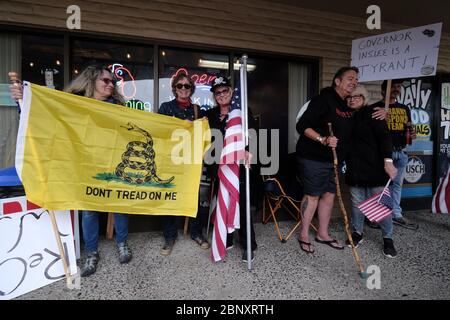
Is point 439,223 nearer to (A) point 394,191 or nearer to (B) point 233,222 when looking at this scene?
(A) point 394,191

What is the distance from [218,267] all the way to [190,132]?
4.55 ft

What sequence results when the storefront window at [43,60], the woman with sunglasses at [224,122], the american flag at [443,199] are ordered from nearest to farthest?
the woman with sunglasses at [224,122], the storefront window at [43,60], the american flag at [443,199]

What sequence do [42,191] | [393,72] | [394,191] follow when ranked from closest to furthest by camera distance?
[42,191] → [393,72] → [394,191]

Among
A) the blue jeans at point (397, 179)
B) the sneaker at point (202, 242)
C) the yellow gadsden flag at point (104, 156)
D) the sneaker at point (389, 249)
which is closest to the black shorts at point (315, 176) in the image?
the sneaker at point (389, 249)

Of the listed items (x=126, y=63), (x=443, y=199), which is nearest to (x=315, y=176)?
(x=443, y=199)

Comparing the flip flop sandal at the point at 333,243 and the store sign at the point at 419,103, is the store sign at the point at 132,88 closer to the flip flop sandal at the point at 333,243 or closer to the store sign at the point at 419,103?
the flip flop sandal at the point at 333,243

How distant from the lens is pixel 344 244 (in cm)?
326

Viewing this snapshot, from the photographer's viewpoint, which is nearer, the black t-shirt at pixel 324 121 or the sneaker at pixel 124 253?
the sneaker at pixel 124 253

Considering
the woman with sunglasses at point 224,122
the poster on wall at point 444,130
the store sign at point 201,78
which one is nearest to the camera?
the woman with sunglasses at point 224,122

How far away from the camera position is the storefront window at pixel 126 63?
3408mm

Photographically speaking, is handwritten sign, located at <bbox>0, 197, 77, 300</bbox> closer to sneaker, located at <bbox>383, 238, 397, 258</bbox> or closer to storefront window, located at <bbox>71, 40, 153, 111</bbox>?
storefront window, located at <bbox>71, 40, 153, 111</bbox>

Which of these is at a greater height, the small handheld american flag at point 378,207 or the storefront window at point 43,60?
the storefront window at point 43,60

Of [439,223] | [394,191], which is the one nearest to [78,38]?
[394,191]

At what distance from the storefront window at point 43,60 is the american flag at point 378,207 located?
12.3 ft
